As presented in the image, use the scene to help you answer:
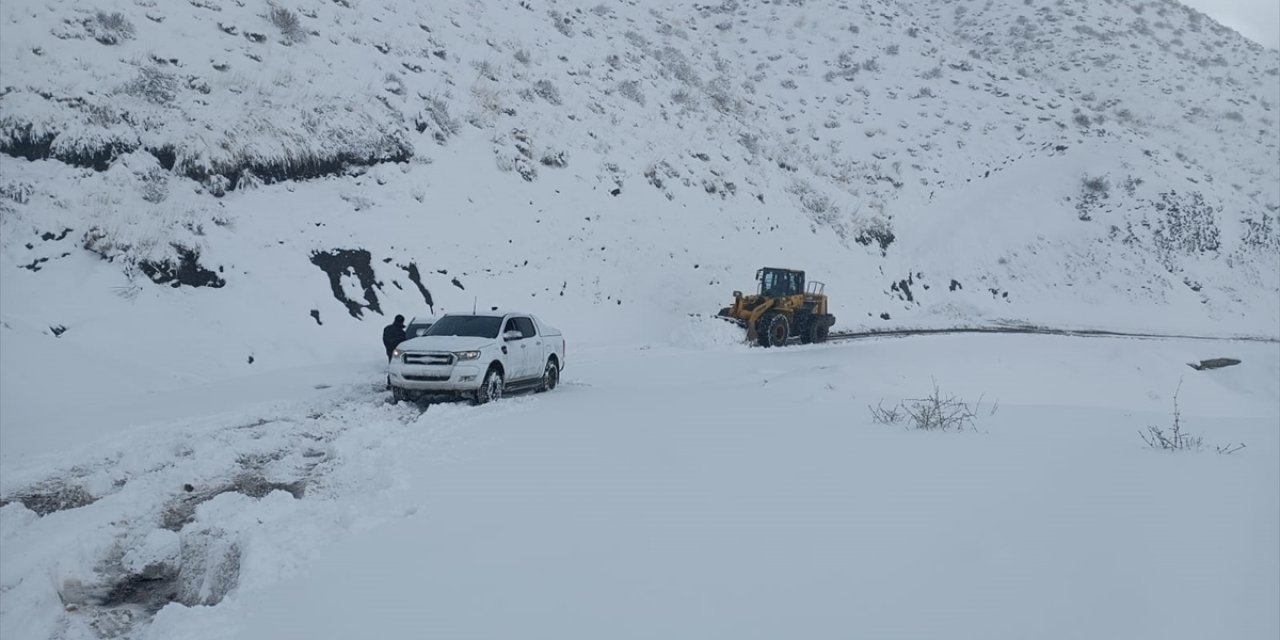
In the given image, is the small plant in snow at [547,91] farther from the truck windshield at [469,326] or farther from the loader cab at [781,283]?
the truck windshield at [469,326]

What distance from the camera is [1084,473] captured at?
746 centimetres

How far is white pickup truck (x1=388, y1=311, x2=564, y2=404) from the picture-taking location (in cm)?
1289

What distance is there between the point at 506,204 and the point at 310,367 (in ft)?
33.0

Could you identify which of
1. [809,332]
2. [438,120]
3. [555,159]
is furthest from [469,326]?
[809,332]

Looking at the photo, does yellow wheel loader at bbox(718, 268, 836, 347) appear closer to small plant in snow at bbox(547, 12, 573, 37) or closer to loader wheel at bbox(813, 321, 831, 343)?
loader wheel at bbox(813, 321, 831, 343)

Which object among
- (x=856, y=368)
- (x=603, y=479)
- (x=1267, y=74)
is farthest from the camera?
(x=1267, y=74)

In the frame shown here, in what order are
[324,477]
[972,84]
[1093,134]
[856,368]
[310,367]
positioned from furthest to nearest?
[972,84] → [1093,134] → [856,368] → [310,367] → [324,477]

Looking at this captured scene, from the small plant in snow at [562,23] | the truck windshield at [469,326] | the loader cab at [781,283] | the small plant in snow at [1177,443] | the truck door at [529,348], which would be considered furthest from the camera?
the small plant in snow at [562,23]

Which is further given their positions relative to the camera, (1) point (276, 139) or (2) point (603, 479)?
(1) point (276, 139)

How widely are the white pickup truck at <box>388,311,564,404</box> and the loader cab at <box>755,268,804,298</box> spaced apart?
37.1ft

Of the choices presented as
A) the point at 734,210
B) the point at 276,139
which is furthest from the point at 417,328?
the point at 734,210

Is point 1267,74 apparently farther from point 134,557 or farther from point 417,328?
point 134,557

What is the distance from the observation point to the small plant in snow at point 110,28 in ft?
66.3

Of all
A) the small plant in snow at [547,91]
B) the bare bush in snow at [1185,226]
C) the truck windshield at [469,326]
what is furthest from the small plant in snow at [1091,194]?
the truck windshield at [469,326]
